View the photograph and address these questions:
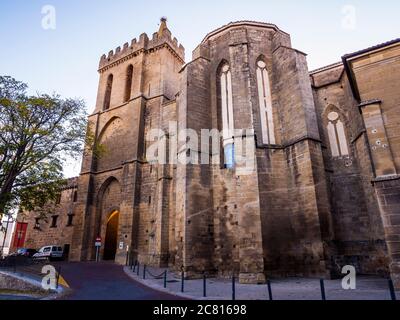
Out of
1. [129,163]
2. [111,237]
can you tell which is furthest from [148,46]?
[111,237]

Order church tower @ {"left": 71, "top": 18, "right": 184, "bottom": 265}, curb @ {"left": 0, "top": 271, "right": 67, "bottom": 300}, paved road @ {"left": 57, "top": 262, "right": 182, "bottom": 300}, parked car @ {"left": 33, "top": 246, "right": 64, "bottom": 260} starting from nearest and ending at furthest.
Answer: paved road @ {"left": 57, "top": 262, "right": 182, "bottom": 300}
curb @ {"left": 0, "top": 271, "right": 67, "bottom": 300}
church tower @ {"left": 71, "top": 18, "right": 184, "bottom": 265}
parked car @ {"left": 33, "top": 246, "right": 64, "bottom": 260}

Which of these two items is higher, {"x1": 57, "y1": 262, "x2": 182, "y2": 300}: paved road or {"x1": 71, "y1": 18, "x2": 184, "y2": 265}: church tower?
{"x1": 71, "y1": 18, "x2": 184, "y2": 265}: church tower

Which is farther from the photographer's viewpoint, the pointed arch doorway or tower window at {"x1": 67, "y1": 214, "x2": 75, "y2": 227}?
tower window at {"x1": 67, "y1": 214, "x2": 75, "y2": 227}

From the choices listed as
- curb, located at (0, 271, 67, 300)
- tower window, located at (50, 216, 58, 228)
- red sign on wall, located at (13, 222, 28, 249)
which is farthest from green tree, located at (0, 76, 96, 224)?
red sign on wall, located at (13, 222, 28, 249)

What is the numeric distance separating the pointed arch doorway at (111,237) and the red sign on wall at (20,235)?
13.4 meters

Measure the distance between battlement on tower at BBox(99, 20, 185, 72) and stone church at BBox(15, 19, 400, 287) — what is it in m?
9.21

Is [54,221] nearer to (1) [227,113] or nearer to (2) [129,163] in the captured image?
(2) [129,163]

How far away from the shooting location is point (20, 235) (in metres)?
28.0

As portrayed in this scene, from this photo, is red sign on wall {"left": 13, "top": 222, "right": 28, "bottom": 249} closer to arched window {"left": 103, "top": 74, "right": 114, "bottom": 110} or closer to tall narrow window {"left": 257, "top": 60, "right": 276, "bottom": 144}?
arched window {"left": 103, "top": 74, "right": 114, "bottom": 110}

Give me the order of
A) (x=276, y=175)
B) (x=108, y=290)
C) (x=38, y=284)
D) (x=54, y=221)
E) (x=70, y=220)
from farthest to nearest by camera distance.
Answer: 1. (x=54, y=221)
2. (x=70, y=220)
3. (x=276, y=175)
4. (x=38, y=284)
5. (x=108, y=290)

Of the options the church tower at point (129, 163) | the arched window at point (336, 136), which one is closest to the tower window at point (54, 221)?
the church tower at point (129, 163)

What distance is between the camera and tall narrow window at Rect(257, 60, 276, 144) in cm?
1304

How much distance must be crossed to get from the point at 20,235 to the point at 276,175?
28.9 metres

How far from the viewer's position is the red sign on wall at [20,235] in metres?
27.6
